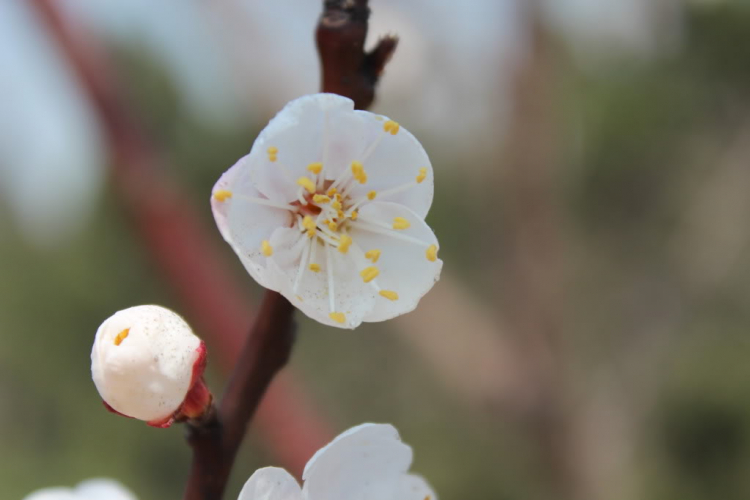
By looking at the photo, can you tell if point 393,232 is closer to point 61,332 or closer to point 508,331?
point 508,331

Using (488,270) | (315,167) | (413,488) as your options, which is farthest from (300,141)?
(488,270)

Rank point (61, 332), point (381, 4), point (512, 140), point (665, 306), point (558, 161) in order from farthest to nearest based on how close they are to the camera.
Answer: point (61, 332) < point (665, 306) < point (381, 4) < point (558, 161) < point (512, 140)

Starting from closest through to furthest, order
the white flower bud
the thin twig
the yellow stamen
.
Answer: the white flower bud
the yellow stamen
the thin twig

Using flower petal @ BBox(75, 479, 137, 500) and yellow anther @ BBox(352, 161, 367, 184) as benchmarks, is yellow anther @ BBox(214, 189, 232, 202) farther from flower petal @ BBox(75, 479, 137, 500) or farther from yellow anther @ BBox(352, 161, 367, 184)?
flower petal @ BBox(75, 479, 137, 500)

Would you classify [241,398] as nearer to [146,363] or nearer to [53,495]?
[146,363]

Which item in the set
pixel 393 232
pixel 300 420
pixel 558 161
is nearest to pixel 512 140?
pixel 558 161

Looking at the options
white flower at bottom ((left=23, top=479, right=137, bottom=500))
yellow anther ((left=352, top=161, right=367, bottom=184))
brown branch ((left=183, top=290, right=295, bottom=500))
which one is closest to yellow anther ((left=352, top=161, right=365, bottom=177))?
yellow anther ((left=352, top=161, right=367, bottom=184))

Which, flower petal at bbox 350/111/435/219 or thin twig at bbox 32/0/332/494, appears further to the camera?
thin twig at bbox 32/0/332/494
